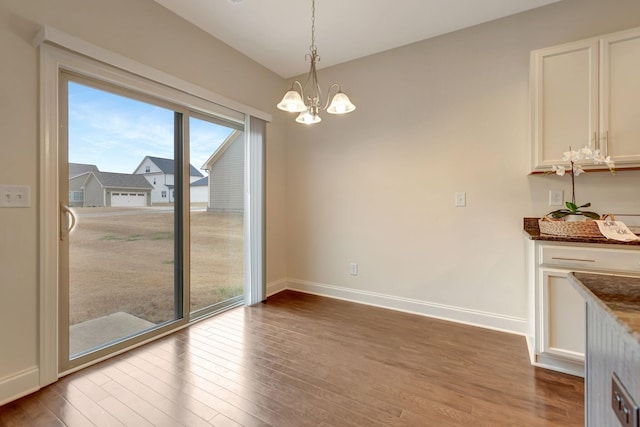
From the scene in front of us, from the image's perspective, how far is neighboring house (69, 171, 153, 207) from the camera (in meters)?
2.07

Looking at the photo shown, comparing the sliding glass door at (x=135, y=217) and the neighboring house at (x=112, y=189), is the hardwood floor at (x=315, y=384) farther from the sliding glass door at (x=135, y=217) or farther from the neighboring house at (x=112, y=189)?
the neighboring house at (x=112, y=189)

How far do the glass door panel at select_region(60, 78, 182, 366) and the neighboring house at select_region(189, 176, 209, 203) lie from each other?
188mm

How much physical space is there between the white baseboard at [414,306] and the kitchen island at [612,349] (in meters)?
2.05

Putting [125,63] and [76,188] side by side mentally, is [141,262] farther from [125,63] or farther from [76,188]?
[125,63]

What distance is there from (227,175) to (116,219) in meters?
1.17

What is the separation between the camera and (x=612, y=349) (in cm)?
63

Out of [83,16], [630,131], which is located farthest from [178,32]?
[630,131]

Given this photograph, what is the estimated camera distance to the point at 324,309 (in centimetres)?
314

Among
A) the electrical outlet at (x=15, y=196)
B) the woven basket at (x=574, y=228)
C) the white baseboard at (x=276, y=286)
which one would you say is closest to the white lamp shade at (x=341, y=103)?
the woven basket at (x=574, y=228)

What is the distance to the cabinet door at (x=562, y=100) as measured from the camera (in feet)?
6.77

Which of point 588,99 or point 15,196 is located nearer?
point 15,196

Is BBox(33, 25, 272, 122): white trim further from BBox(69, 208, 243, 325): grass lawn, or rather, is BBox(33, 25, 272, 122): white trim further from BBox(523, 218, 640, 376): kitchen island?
BBox(523, 218, 640, 376): kitchen island

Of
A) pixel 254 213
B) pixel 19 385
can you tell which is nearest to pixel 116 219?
pixel 19 385

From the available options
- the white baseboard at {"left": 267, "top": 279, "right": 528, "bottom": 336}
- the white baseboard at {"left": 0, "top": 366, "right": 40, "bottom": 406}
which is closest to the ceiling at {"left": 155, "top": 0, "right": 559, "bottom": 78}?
the white baseboard at {"left": 267, "top": 279, "right": 528, "bottom": 336}
